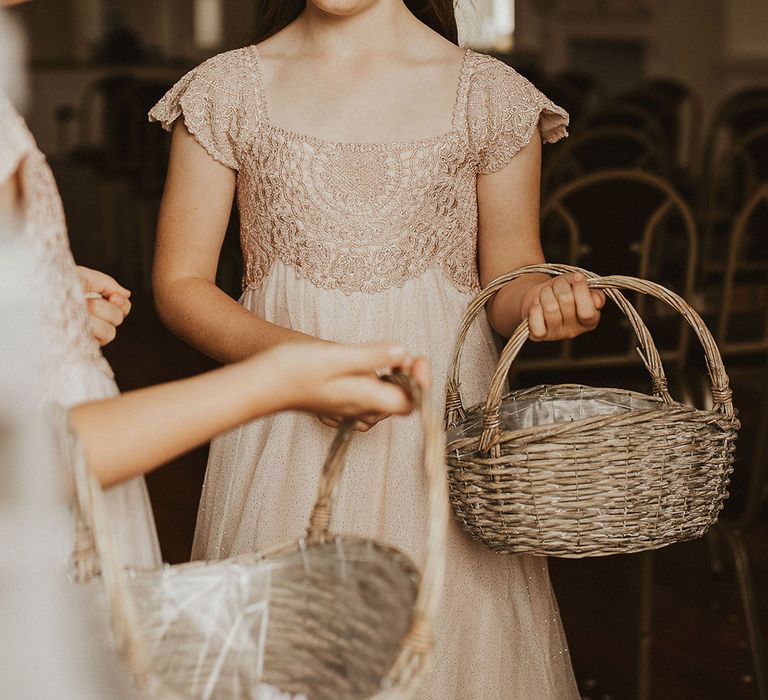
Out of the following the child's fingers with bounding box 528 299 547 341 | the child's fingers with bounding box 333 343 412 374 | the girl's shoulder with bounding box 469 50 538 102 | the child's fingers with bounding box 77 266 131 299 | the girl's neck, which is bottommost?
the child's fingers with bounding box 528 299 547 341

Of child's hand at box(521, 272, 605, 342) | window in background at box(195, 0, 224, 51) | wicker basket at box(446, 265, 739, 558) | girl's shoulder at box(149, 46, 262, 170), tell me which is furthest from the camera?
window in background at box(195, 0, 224, 51)

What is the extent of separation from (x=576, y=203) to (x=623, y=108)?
2.13m

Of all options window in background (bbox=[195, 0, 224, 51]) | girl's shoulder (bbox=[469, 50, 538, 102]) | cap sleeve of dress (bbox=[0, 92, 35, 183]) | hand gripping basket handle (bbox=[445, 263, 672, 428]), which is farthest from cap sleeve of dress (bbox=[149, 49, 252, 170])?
window in background (bbox=[195, 0, 224, 51])

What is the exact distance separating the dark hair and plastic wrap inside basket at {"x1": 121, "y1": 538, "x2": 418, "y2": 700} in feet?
3.18

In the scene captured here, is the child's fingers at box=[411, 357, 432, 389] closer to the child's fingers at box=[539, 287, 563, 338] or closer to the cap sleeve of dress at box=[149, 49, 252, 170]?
the child's fingers at box=[539, 287, 563, 338]

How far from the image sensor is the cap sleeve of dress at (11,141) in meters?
0.84

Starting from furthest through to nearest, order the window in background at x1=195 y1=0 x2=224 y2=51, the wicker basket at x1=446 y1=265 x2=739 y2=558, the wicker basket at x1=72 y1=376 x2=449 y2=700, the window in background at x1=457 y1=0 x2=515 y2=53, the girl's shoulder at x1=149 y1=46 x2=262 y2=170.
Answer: the window in background at x1=195 y1=0 x2=224 y2=51
the window in background at x1=457 y1=0 x2=515 y2=53
the girl's shoulder at x1=149 y1=46 x2=262 y2=170
the wicker basket at x1=446 y1=265 x2=739 y2=558
the wicker basket at x1=72 y1=376 x2=449 y2=700

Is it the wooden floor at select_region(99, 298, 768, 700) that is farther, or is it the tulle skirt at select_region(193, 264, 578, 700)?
the wooden floor at select_region(99, 298, 768, 700)

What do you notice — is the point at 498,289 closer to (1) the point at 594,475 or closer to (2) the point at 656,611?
(1) the point at 594,475

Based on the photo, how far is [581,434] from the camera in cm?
118

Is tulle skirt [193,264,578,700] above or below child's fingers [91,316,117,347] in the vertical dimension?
below

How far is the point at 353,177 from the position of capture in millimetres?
1496

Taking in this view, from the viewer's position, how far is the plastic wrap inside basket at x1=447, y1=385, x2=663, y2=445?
1.40 meters

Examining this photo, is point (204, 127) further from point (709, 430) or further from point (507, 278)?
point (709, 430)
